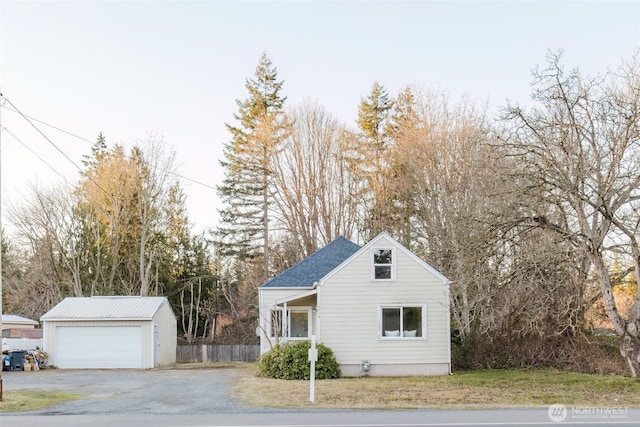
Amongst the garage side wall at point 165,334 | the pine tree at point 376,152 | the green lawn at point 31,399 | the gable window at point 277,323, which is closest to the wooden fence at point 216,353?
the garage side wall at point 165,334

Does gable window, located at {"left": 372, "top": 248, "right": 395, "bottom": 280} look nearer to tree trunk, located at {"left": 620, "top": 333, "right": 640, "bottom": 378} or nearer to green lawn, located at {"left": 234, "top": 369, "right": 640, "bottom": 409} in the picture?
green lawn, located at {"left": 234, "top": 369, "right": 640, "bottom": 409}

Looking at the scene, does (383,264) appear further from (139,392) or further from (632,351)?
(139,392)

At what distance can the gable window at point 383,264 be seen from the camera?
948 inches

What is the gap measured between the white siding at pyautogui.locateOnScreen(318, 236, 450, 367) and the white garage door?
1119 cm

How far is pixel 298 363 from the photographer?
22.7 metres

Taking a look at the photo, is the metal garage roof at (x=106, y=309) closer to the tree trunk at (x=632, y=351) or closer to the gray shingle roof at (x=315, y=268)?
the gray shingle roof at (x=315, y=268)

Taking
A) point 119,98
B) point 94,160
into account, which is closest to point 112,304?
point 119,98

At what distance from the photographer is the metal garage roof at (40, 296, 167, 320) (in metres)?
30.7

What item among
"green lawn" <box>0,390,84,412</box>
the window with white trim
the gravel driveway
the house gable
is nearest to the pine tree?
the window with white trim

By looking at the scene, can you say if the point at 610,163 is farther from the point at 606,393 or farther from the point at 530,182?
the point at 606,393

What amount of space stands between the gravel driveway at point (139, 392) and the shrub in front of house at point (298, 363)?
1585 mm

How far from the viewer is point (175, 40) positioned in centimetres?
2158

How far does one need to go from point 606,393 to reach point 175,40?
16188 mm

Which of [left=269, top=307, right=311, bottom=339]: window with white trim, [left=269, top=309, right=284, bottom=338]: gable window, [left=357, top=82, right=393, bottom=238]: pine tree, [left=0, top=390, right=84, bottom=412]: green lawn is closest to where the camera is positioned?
[left=0, top=390, right=84, bottom=412]: green lawn
